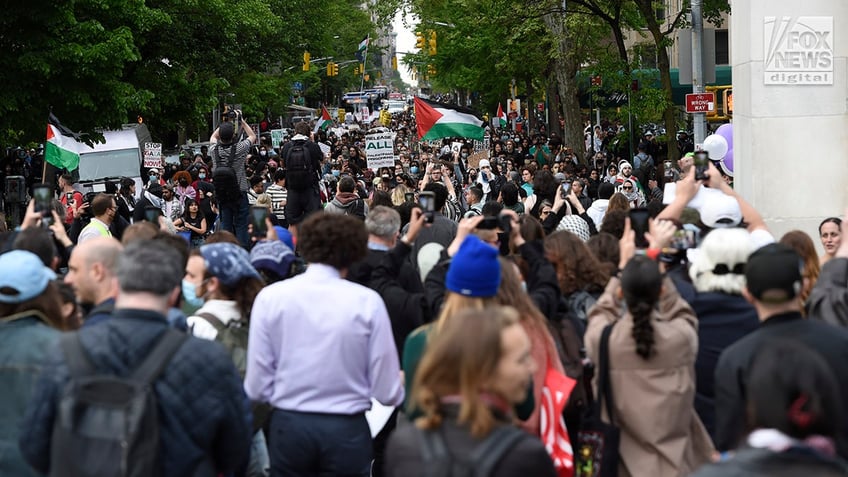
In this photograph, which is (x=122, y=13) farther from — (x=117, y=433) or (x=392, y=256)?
(x=117, y=433)

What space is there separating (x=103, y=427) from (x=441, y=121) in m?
19.3

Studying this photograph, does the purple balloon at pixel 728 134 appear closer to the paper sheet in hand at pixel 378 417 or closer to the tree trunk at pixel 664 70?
the tree trunk at pixel 664 70

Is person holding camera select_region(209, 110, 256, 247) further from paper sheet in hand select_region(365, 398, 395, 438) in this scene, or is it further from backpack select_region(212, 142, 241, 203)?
paper sheet in hand select_region(365, 398, 395, 438)

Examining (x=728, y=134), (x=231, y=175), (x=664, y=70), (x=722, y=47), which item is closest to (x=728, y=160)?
(x=728, y=134)

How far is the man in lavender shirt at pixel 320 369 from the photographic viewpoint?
18.8ft

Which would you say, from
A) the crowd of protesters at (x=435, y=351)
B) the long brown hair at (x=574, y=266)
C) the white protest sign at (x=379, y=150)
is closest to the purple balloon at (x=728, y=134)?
the white protest sign at (x=379, y=150)

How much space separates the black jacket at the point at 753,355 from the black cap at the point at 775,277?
0.09 m

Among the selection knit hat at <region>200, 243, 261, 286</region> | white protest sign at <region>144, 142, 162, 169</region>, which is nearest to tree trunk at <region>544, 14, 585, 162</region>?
white protest sign at <region>144, 142, 162, 169</region>

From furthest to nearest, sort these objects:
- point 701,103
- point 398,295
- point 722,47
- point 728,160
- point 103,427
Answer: point 722,47, point 701,103, point 728,160, point 398,295, point 103,427

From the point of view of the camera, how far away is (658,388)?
5.77 metres

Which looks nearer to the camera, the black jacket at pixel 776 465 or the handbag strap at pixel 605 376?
the black jacket at pixel 776 465

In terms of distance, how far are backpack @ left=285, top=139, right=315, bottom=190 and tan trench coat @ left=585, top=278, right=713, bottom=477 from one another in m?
9.73

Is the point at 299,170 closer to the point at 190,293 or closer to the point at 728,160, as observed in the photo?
the point at 728,160

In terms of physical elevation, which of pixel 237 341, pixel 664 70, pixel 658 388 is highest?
pixel 664 70
